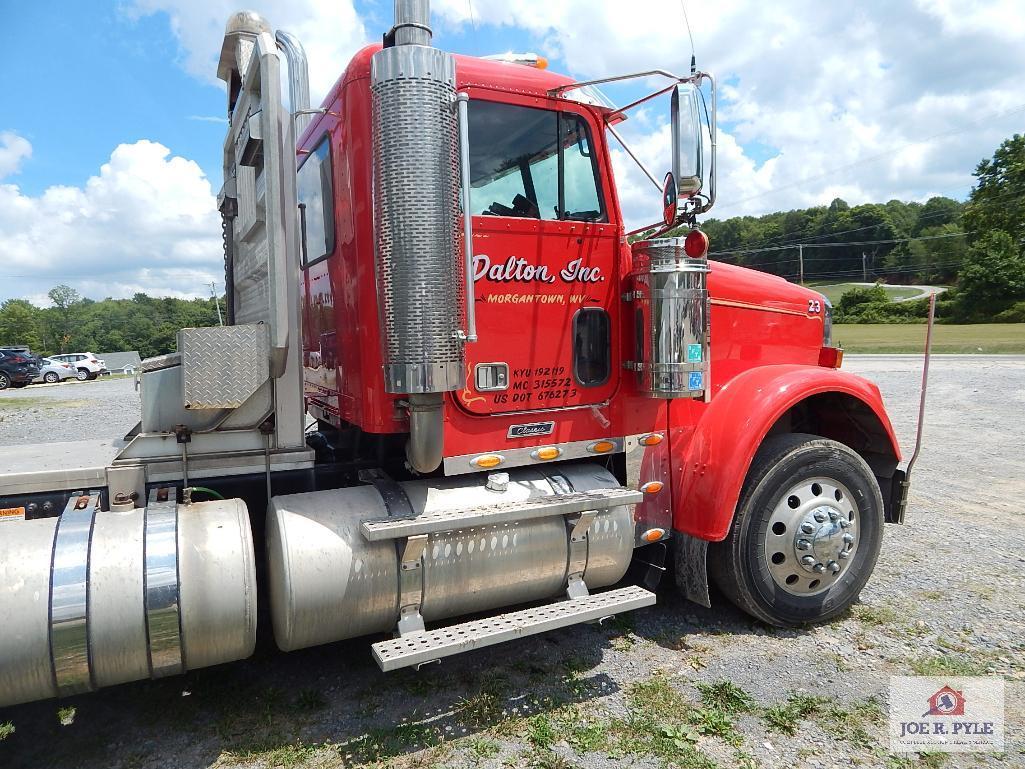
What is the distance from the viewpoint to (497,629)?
10.2 feet

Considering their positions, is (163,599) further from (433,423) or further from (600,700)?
(600,700)

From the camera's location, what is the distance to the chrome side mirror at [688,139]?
131 inches

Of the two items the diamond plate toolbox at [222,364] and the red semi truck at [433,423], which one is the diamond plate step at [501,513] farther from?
the diamond plate toolbox at [222,364]

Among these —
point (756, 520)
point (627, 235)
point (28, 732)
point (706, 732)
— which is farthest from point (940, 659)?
point (28, 732)

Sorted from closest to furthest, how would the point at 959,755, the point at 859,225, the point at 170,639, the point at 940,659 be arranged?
the point at 170,639 → the point at 959,755 → the point at 940,659 → the point at 859,225

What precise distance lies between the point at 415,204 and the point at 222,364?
44.8 inches

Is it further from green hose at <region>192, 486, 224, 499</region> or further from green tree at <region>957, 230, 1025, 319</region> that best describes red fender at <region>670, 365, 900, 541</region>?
green tree at <region>957, 230, 1025, 319</region>

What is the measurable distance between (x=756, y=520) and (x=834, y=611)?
2.81ft

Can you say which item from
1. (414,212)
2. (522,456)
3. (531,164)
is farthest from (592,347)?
(414,212)

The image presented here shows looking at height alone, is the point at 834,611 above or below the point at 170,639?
below

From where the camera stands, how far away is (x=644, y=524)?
3.90 metres

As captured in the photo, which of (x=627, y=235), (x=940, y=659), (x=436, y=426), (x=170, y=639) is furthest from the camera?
(x=627, y=235)

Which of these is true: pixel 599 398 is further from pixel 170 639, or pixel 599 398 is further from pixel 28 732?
pixel 28 732

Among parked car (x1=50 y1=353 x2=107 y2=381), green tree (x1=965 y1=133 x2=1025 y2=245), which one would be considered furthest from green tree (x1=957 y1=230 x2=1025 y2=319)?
parked car (x1=50 y1=353 x2=107 y2=381)
